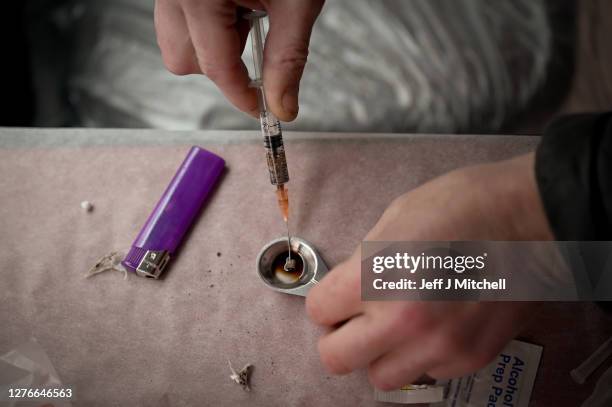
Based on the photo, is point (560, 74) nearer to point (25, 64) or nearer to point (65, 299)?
point (65, 299)

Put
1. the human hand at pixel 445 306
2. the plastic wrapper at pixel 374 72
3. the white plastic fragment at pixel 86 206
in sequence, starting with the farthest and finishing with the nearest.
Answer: the plastic wrapper at pixel 374 72
the white plastic fragment at pixel 86 206
the human hand at pixel 445 306

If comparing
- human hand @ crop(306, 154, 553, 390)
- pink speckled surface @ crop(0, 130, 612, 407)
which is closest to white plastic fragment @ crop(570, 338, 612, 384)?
pink speckled surface @ crop(0, 130, 612, 407)

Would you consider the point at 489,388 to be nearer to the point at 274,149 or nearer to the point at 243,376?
the point at 243,376

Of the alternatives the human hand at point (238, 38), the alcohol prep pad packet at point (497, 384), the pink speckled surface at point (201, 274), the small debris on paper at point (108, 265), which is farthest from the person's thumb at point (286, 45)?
the alcohol prep pad packet at point (497, 384)

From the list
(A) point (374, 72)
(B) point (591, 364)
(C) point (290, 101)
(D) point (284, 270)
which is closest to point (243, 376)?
(D) point (284, 270)

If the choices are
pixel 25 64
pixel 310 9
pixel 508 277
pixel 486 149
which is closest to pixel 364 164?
pixel 486 149

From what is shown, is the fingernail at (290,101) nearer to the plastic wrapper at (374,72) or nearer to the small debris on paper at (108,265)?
the plastic wrapper at (374,72)
